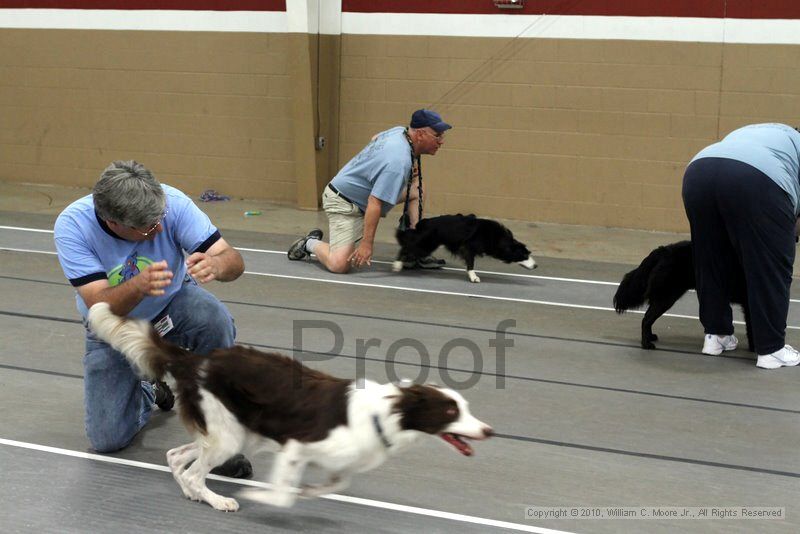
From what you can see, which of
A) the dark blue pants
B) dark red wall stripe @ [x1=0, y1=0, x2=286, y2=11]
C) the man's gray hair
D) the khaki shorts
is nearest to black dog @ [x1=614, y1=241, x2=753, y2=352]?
the dark blue pants

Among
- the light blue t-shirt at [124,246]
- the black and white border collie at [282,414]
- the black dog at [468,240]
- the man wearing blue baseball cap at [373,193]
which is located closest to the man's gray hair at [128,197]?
the light blue t-shirt at [124,246]

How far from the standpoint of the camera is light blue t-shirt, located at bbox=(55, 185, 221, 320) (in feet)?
12.1

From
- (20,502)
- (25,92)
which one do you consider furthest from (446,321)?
(25,92)

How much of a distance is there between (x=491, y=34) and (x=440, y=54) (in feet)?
1.98

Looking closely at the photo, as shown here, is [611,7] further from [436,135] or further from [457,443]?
[457,443]

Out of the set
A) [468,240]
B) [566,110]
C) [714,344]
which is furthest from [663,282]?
[566,110]

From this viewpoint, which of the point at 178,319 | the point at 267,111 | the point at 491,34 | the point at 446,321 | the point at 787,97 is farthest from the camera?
the point at 267,111

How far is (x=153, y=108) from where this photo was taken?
1155 cm

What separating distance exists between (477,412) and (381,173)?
3.32m

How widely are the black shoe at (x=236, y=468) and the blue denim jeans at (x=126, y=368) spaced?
48 cm

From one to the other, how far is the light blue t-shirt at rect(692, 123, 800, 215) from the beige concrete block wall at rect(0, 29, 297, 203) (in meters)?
6.41

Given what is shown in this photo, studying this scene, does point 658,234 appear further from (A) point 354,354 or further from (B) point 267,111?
(A) point 354,354

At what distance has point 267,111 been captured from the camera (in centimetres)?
1115

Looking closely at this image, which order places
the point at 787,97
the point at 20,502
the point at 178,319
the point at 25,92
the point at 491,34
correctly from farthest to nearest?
the point at 25,92 < the point at 491,34 < the point at 787,97 < the point at 178,319 < the point at 20,502
